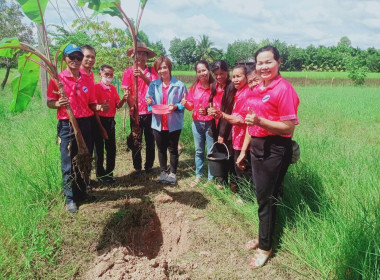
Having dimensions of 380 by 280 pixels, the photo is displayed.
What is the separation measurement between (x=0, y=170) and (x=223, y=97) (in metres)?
2.68

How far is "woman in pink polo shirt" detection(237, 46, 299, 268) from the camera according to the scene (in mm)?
1901

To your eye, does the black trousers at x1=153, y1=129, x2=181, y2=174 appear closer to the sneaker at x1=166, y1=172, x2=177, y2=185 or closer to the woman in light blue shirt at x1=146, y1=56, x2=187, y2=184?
the woman in light blue shirt at x1=146, y1=56, x2=187, y2=184

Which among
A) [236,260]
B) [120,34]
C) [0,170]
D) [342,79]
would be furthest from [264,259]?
[342,79]

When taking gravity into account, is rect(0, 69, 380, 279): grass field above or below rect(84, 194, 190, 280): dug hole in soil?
above

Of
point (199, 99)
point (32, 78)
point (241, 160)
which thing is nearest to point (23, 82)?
point (32, 78)

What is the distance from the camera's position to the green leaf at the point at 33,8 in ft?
8.09

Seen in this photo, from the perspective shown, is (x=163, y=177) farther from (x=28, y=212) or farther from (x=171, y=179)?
(x=28, y=212)

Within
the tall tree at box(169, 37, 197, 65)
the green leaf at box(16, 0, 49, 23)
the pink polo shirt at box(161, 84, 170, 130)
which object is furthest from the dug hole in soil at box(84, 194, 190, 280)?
the tall tree at box(169, 37, 197, 65)

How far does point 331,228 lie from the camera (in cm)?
221

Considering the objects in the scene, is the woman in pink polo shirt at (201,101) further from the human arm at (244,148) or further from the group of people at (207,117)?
the human arm at (244,148)

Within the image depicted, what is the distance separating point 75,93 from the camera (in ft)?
9.57

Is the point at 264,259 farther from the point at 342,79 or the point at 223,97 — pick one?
the point at 342,79

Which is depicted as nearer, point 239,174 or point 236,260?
point 236,260

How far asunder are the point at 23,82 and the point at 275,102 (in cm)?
245
